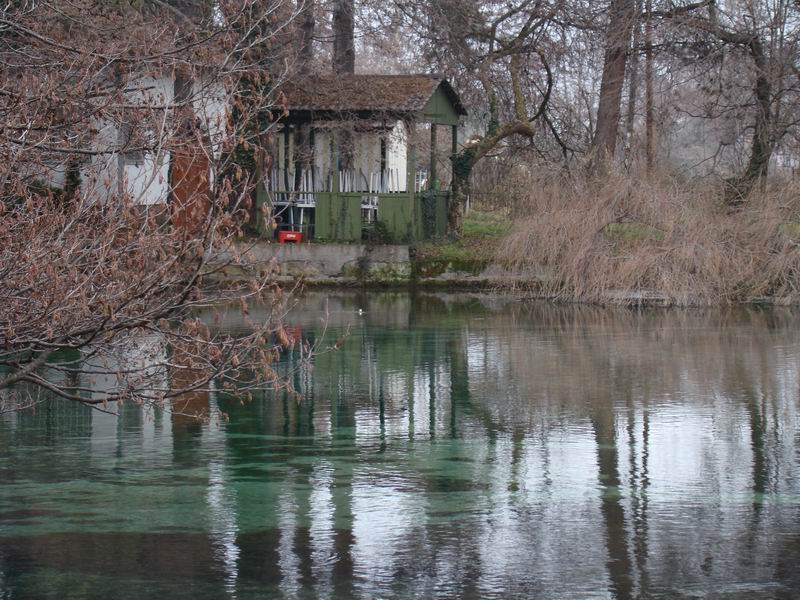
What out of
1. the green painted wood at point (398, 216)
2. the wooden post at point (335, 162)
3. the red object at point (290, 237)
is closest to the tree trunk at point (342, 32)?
the wooden post at point (335, 162)

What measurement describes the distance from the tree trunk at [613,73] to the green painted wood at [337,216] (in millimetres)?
6163

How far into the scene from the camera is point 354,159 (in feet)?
104

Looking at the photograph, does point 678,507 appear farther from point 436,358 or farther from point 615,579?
point 436,358

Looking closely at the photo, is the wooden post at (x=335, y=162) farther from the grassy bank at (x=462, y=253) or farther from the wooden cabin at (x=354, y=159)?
the grassy bank at (x=462, y=253)

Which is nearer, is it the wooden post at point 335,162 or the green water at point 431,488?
the green water at point 431,488

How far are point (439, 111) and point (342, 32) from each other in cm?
350

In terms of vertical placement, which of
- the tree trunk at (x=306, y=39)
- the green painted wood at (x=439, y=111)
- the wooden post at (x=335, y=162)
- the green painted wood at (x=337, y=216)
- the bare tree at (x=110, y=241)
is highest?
the tree trunk at (x=306, y=39)

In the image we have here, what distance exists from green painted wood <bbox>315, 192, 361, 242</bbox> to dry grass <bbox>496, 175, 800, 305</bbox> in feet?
15.5

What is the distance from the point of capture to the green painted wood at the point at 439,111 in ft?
104

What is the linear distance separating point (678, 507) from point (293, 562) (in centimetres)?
292

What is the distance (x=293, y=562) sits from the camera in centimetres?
771

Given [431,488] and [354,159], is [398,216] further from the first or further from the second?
[431,488]

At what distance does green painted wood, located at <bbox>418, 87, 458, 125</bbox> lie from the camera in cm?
3177

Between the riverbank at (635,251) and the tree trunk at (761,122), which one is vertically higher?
the tree trunk at (761,122)
